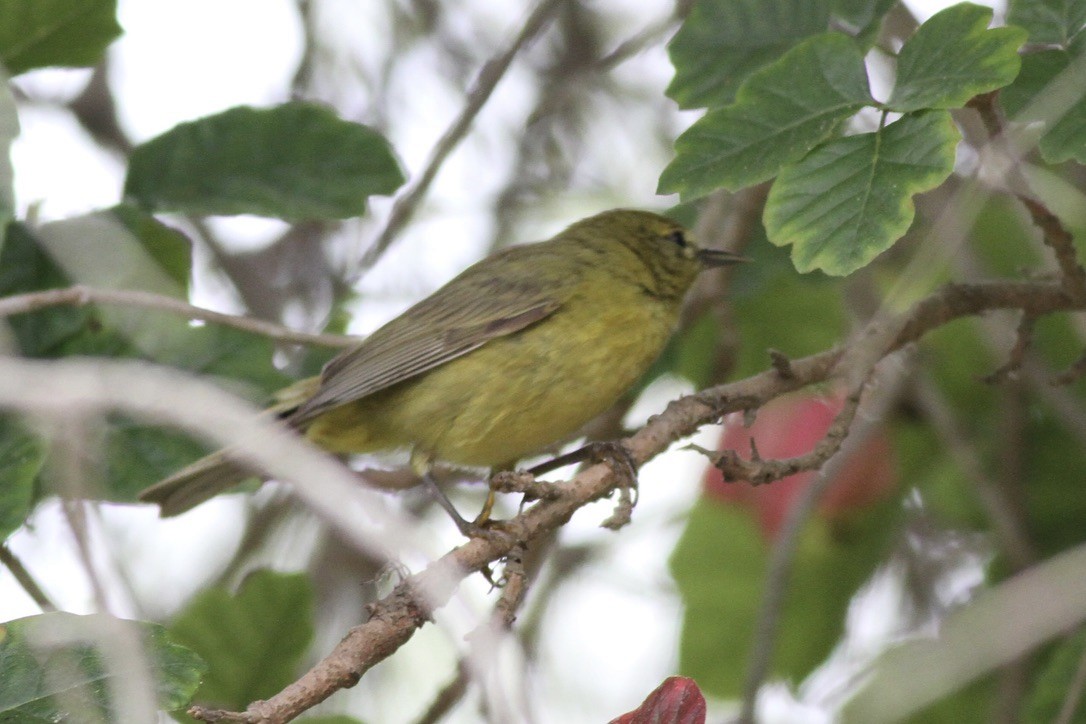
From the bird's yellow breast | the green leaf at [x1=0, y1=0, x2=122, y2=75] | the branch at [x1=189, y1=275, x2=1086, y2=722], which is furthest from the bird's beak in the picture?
the green leaf at [x1=0, y1=0, x2=122, y2=75]

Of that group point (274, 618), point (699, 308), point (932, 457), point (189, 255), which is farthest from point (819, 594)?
point (189, 255)

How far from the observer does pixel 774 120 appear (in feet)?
8.54

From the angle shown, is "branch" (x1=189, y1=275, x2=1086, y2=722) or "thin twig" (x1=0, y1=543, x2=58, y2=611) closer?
"branch" (x1=189, y1=275, x2=1086, y2=722)

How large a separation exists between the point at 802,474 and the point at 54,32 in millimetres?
2558

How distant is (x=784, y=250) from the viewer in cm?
406

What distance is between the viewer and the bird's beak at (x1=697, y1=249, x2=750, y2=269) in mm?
4180

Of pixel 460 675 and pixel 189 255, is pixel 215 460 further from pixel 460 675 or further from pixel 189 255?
pixel 460 675

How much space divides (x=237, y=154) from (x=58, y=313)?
0.65 metres

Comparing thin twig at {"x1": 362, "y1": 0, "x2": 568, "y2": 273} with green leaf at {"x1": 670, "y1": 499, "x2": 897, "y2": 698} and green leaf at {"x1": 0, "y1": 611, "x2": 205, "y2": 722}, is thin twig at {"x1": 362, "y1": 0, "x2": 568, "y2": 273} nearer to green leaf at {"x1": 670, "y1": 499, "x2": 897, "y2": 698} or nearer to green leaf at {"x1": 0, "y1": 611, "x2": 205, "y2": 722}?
green leaf at {"x1": 670, "y1": 499, "x2": 897, "y2": 698}

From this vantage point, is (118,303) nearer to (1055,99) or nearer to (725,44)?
(725,44)

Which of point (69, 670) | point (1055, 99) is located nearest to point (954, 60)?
point (1055, 99)

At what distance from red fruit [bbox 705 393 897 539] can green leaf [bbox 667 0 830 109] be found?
4.49ft

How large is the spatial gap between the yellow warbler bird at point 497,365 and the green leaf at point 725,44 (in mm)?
1026

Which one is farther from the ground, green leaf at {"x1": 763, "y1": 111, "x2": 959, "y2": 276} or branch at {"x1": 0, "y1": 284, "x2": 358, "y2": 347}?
branch at {"x1": 0, "y1": 284, "x2": 358, "y2": 347}
